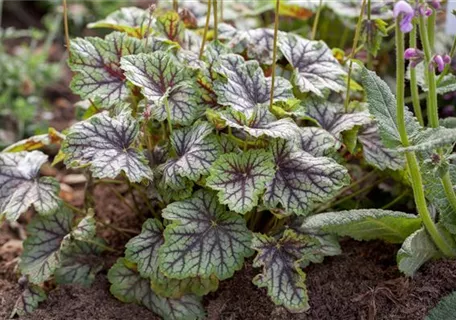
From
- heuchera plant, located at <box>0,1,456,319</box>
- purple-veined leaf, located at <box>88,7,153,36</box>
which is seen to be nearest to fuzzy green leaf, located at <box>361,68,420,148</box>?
heuchera plant, located at <box>0,1,456,319</box>

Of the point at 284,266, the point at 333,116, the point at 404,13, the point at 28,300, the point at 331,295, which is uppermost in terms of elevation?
the point at 404,13

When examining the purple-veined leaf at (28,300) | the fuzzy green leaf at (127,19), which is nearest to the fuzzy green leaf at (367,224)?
the purple-veined leaf at (28,300)

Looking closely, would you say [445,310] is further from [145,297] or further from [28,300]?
[28,300]

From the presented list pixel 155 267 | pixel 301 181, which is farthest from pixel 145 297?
pixel 301 181

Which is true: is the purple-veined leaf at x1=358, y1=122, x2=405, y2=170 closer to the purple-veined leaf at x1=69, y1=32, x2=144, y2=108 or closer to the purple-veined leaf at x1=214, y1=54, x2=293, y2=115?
the purple-veined leaf at x1=214, y1=54, x2=293, y2=115

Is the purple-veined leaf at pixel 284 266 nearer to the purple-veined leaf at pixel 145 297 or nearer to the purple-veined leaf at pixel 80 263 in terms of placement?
the purple-veined leaf at pixel 145 297

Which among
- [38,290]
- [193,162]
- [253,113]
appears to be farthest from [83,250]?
[253,113]
